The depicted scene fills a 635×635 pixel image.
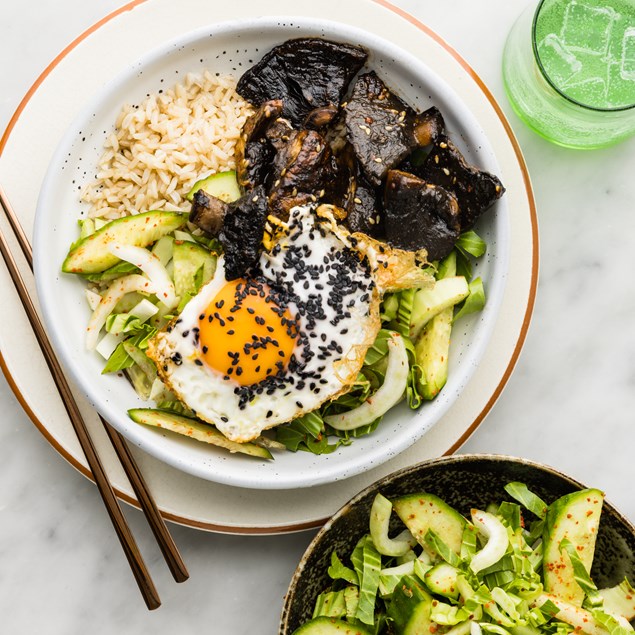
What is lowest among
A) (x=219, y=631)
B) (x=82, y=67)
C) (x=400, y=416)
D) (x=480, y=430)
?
(x=219, y=631)

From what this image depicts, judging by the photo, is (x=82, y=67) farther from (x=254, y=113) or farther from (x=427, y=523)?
(x=427, y=523)

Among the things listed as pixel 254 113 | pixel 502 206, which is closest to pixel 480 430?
pixel 502 206

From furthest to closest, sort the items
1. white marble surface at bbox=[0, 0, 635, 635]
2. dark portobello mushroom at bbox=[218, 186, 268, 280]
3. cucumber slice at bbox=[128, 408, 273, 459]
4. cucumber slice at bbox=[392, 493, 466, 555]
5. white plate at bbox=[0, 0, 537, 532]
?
white marble surface at bbox=[0, 0, 635, 635], white plate at bbox=[0, 0, 537, 532], cucumber slice at bbox=[392, 493, 466, 555], cucumber slice at bbox=[128, 408, 273, 459], dark portobello mushroom at bbox=[218, 186, 268, 280]

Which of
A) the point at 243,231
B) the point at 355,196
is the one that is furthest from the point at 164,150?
the point at 355,196

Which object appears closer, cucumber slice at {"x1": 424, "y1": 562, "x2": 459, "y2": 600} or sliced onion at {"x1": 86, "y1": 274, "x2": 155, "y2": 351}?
cucumber slice at {"x1": 424, "y1": 562, "x2": 459, "y2": 600}

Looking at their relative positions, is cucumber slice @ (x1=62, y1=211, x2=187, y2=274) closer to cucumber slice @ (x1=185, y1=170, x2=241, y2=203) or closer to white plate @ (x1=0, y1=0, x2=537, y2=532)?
cucumber slice @ (x1=185, y1=170, x2=241, y2=203)

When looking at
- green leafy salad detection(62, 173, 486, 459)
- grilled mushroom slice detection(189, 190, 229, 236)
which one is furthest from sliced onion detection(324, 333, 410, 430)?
grilled mushroom slice detection(189, 190, 229, 236)

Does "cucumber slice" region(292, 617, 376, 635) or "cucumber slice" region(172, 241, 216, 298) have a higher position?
"cucumber slice" region(172, 241, 216, 298)

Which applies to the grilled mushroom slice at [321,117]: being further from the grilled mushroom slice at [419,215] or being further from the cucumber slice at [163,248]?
the cucumber slice at [163,248]
